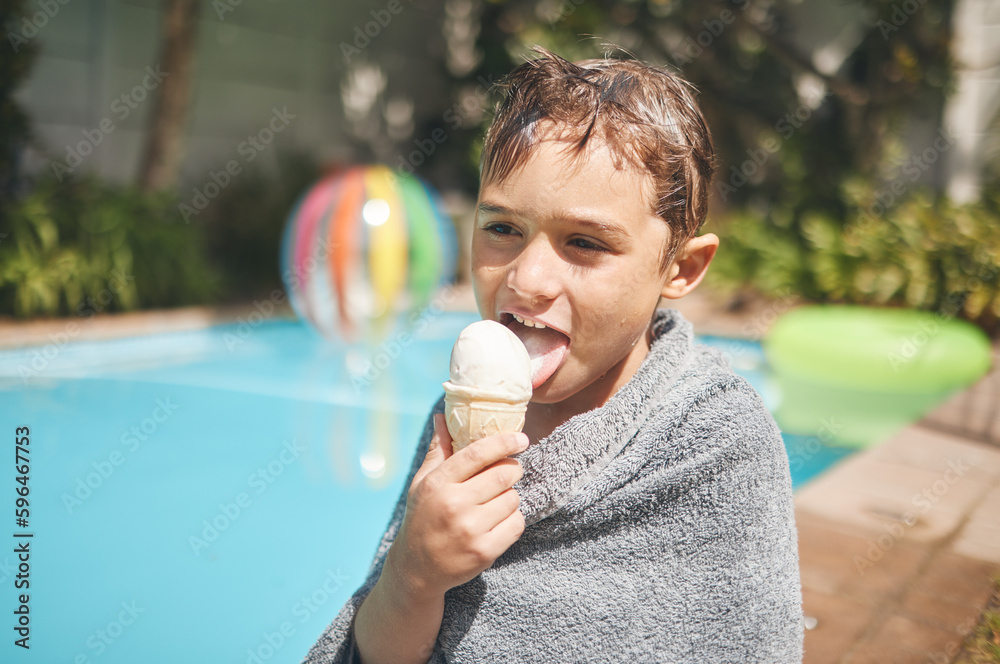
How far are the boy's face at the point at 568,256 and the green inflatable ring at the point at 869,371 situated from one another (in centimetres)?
467

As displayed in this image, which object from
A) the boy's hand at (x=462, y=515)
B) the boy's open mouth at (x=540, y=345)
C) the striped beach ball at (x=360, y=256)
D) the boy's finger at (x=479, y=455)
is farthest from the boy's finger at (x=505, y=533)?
the striped beach ball at (x=360, y=256)

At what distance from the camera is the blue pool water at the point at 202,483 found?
3541 millimetres

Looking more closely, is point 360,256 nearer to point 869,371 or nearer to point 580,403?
point 869,371

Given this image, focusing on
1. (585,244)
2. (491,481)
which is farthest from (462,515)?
(585,244)

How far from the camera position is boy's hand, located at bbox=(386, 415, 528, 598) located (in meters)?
1.25

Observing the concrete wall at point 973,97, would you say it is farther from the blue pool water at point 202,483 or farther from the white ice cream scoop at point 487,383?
the white ice cream scoop at point 487,383

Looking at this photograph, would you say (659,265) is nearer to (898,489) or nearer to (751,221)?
(898,489)

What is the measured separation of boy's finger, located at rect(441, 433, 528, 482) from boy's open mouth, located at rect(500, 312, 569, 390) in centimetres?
18

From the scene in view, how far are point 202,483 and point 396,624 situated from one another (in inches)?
151

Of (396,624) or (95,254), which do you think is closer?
(396,624)

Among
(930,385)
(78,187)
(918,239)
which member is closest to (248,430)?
(78,187)

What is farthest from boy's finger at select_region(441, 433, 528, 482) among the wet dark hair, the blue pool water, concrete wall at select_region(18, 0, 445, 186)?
concrete wall at select_region(18, 0, 445, 186)

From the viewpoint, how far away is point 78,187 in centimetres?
796

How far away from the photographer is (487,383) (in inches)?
51.0
